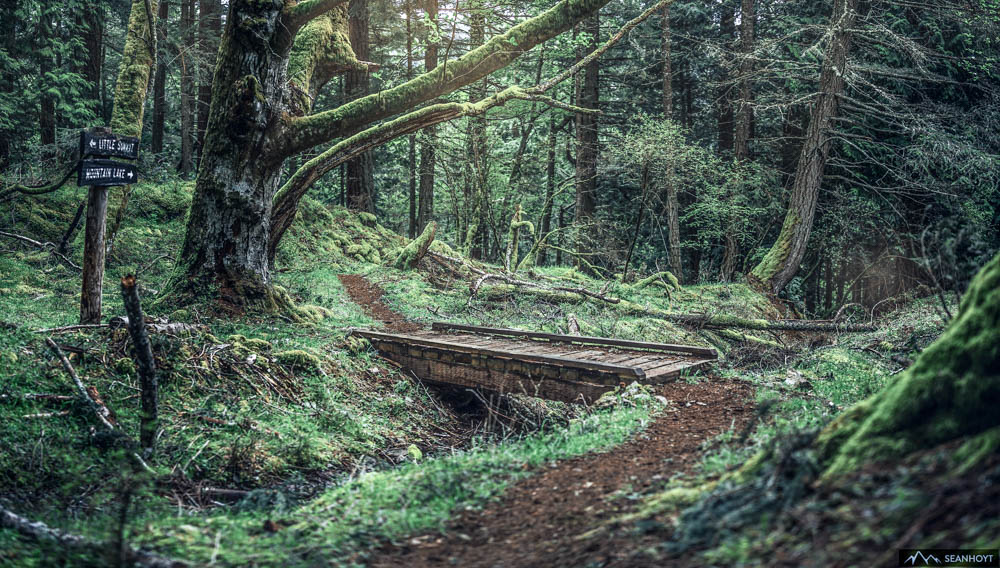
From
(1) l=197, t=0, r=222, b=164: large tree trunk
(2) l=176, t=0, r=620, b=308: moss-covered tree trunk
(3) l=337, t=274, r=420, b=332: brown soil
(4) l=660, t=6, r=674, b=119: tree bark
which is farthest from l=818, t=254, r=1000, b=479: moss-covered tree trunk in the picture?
(1) l=197, t=0, r=222, b=164: large tree trunk

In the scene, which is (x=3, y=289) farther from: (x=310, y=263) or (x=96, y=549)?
(x=96, y=549)

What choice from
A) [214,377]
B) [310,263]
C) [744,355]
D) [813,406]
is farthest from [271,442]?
[310,263]

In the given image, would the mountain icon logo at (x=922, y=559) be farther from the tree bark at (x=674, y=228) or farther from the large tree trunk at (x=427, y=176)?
the large tree trunk at (x=427, y=176)

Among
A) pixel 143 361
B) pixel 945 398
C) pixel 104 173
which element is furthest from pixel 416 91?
pixel 945 398

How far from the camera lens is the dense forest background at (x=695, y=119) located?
15.3 metres

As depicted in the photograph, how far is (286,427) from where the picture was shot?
628 cm

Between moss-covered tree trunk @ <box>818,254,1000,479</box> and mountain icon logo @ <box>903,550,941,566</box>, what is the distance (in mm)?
632

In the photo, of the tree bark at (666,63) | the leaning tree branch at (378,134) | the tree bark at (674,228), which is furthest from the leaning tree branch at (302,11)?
the tree bark at (666,63)

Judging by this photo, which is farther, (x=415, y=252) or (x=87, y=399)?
(x=415, y=252)

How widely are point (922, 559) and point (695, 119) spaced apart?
2666 centimetres

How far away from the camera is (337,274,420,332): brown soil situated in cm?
1145

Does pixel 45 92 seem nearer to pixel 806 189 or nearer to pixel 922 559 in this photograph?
pixel 922 559

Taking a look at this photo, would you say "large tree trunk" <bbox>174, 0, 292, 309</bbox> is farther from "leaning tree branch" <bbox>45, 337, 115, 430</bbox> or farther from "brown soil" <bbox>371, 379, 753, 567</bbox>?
"brown soil" <bbox>371, 379, 753, 567</bbox>

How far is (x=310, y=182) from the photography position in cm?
1020
